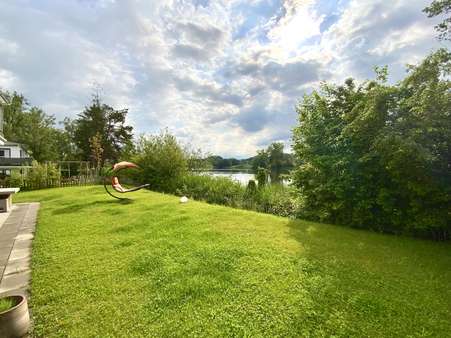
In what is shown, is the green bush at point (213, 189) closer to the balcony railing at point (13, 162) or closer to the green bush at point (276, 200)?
the green bush at point (276, 200)

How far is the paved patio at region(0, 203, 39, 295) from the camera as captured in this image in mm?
3061

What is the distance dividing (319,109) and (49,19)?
833cm

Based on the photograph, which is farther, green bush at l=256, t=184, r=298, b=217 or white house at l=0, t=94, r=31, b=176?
white house at l=0, t=94, r=31, b=176

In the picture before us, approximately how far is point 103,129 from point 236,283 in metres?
28.4

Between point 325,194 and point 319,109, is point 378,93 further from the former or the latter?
point 325,194

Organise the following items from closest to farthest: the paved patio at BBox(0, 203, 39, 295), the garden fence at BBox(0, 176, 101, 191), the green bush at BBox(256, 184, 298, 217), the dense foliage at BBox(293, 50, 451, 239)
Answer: the paved patio at BBox(0, 203, 39, 295) < the dense foliage at BBox(293, 50, 451, 239) < the green bush at BBox(256, 184, 298, 217) < the garden fence at BBox(0, 176, 101, 191)

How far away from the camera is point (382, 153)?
4.88m

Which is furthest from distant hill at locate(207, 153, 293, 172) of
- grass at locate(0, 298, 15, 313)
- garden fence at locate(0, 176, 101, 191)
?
grass at locate(0, 298, 15, 313)

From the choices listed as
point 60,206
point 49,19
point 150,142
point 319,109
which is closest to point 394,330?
point 319,109

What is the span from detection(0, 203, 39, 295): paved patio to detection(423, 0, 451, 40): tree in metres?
7.30

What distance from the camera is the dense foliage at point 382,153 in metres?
4.31

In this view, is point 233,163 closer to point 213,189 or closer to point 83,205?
point 213,189

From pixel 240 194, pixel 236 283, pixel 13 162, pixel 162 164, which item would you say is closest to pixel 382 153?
pixel 236 283

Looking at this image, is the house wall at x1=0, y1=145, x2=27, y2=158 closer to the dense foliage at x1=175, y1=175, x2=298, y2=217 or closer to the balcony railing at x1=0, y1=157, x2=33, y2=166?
the balcony railing at x1=0, y1=157, x2=33, y2=166
